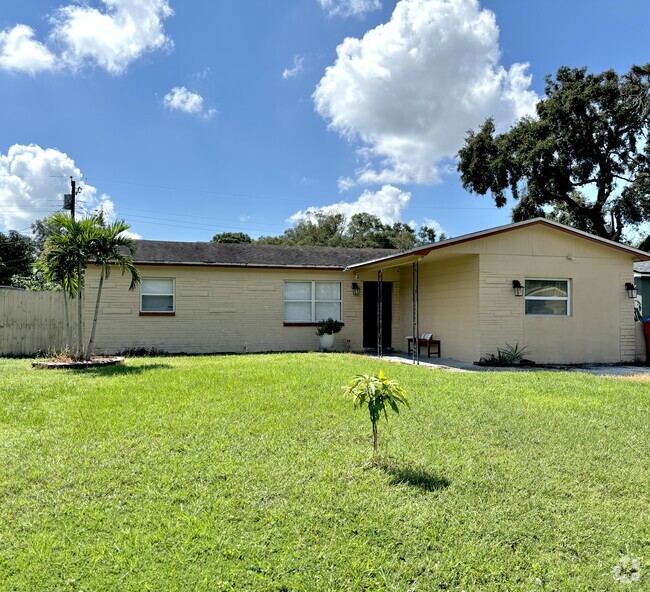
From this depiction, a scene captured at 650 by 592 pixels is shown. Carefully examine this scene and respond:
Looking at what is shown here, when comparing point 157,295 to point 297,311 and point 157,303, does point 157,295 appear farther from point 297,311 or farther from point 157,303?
point 297,311

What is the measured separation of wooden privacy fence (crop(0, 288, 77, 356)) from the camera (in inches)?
522

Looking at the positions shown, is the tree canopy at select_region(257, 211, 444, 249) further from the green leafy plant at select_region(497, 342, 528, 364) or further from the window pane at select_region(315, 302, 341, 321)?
the green leafy plant at select_region(497, 342, 528, 364)

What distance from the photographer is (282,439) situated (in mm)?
4750

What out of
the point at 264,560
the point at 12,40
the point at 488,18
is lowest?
the point at 264,560

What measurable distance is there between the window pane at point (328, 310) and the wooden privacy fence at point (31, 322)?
23.8 ft

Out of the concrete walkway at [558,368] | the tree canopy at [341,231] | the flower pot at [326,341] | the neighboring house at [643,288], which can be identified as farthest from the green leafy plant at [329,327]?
the tree canopy at [341,231]

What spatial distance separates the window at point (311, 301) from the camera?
15328mm

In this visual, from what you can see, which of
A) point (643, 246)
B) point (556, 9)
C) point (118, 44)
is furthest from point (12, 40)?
point (643, 246)

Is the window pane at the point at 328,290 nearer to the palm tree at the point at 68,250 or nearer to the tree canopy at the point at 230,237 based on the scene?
the palm tree at the point at 68,250

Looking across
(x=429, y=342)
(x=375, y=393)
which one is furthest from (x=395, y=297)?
(x=375, y=393)

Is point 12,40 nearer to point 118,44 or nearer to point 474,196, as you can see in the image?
point 118,44

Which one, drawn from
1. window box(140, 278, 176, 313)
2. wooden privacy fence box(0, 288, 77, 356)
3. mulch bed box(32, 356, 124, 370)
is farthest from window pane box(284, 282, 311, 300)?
wooden privacy fence box(0, 288, 77, 356)

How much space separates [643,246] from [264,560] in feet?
105

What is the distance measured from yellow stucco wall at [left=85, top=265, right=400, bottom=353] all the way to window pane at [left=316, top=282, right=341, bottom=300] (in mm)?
201
